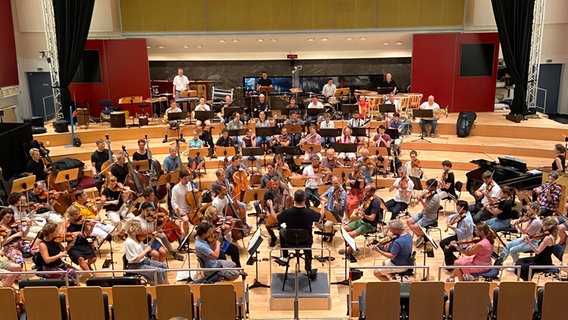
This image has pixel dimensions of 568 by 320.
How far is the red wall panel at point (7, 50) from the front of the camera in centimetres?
1669

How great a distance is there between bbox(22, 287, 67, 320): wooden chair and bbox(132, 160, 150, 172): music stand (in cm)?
493

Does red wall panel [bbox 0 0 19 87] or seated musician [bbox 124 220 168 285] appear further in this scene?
red wall panel [bbox 0 0 19 87]

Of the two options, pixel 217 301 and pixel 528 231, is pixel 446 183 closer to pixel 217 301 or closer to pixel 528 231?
pixel 528 231

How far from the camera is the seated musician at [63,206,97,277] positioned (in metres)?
7.81

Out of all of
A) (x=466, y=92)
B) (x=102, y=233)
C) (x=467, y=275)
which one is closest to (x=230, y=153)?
(x=102, y=233)

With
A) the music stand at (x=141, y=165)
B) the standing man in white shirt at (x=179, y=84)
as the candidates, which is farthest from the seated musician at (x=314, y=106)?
the music stand at (x=141, y=165)

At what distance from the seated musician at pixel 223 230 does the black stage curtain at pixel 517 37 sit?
1097 centimetres

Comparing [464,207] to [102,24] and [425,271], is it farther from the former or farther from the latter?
[102,24]

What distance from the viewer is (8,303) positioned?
6086 mm

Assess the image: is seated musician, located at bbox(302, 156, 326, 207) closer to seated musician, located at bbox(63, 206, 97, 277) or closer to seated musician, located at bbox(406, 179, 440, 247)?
seated musician, located at bbox(406, 179, 440, 247)

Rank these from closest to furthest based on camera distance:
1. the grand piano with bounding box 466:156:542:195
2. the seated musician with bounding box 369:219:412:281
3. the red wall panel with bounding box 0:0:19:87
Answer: the seated musician with bounding box 369:219:412:281 < the grand piano with bounding box 466:156:542:195 < the red wall panel with bounding box 0:0:19:87

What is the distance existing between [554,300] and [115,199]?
7.36m

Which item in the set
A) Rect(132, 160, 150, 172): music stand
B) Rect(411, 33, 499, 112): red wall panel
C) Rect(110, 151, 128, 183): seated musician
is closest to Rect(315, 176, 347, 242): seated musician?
Rect(132, 160, 150, 172): music stand

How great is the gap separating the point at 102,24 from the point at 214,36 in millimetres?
3500
